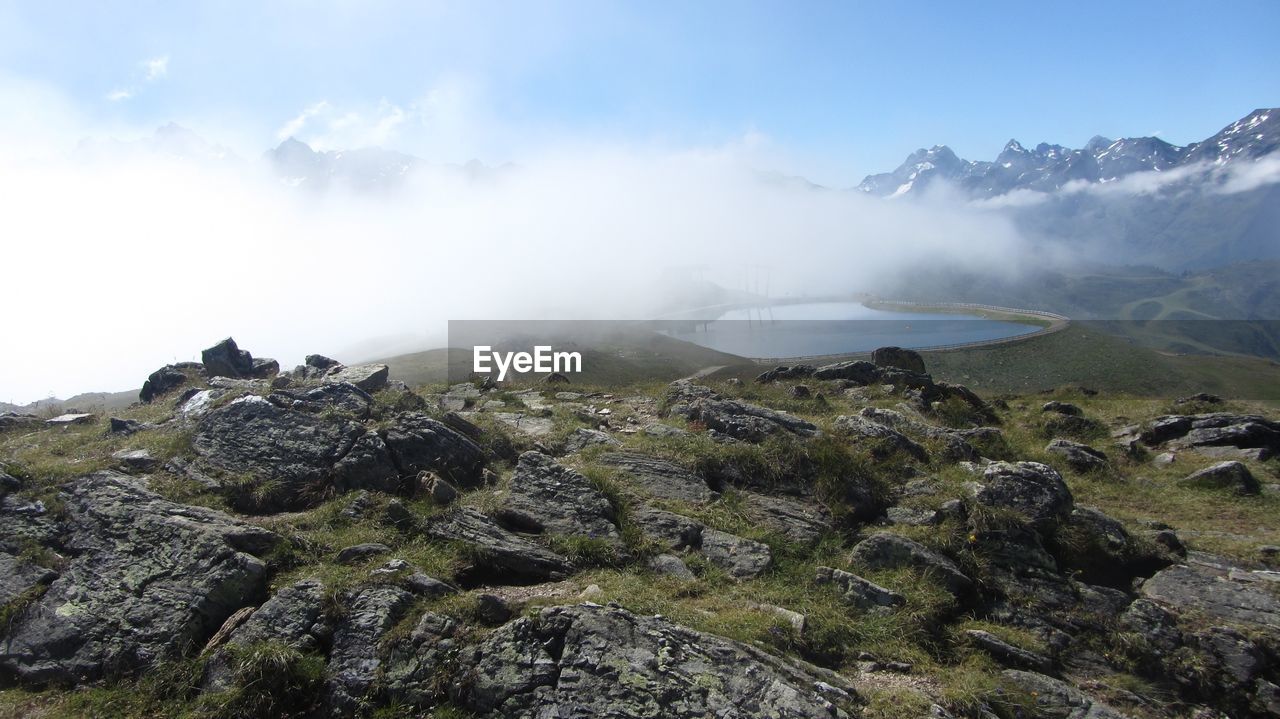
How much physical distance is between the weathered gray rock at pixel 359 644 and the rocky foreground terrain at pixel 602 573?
1.3 inches

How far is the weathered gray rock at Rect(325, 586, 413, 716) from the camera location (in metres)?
7.39

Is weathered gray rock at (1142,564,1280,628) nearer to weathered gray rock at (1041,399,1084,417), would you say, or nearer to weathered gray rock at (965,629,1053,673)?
weathered gray rock at (965,629,1053,673)

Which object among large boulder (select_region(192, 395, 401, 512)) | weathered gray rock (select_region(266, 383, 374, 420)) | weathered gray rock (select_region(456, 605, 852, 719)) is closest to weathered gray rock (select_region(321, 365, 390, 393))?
weathered gray rock (select_region(266, 383, 374, 420))

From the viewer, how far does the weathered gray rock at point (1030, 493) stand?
11832 mm

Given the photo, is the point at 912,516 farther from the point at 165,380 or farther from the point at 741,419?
the point at 165,380

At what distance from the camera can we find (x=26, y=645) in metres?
8.24

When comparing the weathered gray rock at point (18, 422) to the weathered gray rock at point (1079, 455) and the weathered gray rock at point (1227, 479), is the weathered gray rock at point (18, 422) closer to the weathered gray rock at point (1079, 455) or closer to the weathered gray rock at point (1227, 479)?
the weathered gray rock at point (1079, 455)

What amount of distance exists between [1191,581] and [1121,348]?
8148 centimetres

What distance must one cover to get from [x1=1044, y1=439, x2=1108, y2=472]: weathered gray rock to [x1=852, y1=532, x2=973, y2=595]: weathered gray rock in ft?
32.0

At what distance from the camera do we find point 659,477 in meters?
A: 13.6

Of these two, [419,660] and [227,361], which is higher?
[227,361]

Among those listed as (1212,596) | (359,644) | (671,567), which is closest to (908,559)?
(671,567)

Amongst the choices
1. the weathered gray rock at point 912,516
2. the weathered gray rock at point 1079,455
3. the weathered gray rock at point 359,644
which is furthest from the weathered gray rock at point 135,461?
the weathered gray rock at point 1079,455

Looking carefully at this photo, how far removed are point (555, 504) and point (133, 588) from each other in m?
6.11
